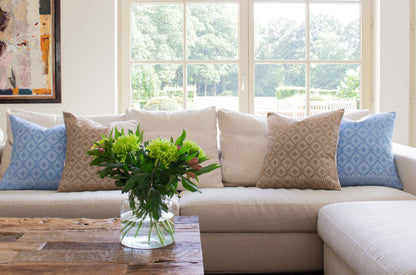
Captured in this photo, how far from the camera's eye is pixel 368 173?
2.43 meters

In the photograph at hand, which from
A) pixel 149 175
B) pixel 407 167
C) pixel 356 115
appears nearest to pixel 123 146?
pixel 149 175

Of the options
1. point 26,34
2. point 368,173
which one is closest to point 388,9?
point 368,173

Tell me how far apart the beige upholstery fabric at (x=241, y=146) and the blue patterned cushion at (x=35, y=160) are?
99cm

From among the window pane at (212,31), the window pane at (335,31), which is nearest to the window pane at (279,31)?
the window pane at (335,31)

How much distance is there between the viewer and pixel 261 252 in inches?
83.9

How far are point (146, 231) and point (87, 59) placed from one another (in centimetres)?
266

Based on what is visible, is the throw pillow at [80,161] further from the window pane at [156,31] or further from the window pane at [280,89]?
the window pane at [280,89]

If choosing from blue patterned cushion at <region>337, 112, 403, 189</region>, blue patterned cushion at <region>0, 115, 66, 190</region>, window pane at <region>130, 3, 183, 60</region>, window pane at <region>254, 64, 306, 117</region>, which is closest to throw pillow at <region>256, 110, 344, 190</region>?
blue patterned cushion at <region>337, 112, 403, 189</region>

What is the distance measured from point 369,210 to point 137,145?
1.06 m

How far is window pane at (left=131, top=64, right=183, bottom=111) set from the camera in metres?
3.84

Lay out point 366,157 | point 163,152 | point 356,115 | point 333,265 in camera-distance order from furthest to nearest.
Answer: point 356,115, point 366,157, point 333,265, point 163,152

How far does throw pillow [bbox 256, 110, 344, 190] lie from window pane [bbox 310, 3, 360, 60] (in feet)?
5.28

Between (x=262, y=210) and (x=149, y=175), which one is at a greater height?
(x=149, y=175)

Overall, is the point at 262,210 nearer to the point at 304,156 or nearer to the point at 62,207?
the point at 304,156
